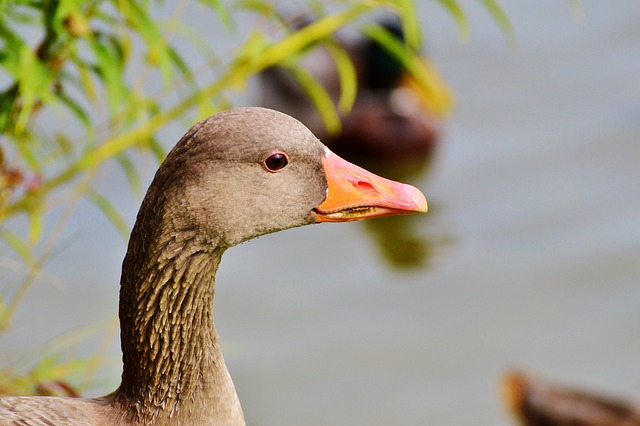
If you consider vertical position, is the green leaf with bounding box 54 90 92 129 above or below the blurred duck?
below

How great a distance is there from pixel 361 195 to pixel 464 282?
5.31 metres

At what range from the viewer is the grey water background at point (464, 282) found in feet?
23.7

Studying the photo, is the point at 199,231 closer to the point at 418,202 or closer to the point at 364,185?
the point at 364,185

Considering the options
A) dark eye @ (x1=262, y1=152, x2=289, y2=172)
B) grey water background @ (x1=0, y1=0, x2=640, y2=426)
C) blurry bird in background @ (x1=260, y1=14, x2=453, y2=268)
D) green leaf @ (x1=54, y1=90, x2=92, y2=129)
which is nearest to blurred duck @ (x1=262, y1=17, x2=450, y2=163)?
blurry bird in background @ (x1=260, y1=14, x2=453, y2=268)

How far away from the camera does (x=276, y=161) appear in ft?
9.68

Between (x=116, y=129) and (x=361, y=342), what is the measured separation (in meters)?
3.99

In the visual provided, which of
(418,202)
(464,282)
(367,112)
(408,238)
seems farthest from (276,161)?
(367,112)

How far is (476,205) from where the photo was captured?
8.86 meters

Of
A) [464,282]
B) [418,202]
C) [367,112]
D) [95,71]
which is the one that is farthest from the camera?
[367,112]

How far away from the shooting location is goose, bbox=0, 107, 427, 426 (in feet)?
9.36

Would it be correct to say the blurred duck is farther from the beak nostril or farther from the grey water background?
the beak nostril

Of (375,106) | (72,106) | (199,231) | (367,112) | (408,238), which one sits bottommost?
(199,231)

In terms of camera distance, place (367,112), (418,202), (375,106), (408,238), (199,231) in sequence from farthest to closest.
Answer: (375,106)
(367,112)
(408,238)
(418,202)
(199,231)

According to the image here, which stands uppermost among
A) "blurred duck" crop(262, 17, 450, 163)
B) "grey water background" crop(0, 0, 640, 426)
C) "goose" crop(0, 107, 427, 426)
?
"blurred duck" crop(262, 17, 450, 163)
